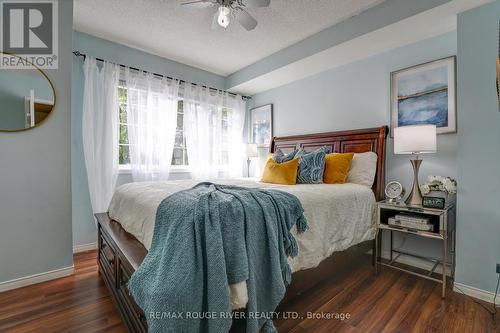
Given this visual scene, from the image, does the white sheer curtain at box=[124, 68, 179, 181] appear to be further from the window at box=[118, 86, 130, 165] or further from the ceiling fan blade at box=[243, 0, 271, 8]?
the ceiling fan blade at box=[243, 0, 271, 8]

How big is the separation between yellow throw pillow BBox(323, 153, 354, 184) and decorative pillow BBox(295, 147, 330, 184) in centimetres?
8

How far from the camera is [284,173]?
270 centimetres

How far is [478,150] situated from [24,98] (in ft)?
12.8

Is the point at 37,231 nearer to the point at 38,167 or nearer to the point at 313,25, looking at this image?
the point at 38,167

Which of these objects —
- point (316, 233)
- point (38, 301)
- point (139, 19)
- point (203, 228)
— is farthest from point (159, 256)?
point (139, 19)

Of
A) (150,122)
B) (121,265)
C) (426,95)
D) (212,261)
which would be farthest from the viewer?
(150,122)

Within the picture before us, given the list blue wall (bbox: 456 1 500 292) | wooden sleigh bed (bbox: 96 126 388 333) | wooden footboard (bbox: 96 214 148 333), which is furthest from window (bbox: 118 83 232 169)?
blue wall (bbox: 456 1 500 292)

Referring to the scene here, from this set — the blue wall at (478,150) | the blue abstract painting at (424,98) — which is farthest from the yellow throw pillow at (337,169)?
the blue wall at (478,150)

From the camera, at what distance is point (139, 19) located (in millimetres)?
2619

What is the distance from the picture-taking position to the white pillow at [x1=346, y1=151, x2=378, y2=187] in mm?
2645

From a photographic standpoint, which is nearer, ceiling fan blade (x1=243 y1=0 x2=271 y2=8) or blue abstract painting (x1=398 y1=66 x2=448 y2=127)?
ceiling fan blade (x1=243 y1=0 x2=271 y2=8)

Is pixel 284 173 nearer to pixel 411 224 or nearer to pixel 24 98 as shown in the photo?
pixel 411 224

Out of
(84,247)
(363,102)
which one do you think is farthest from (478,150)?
(84,247)

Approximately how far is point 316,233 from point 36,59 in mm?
2845
